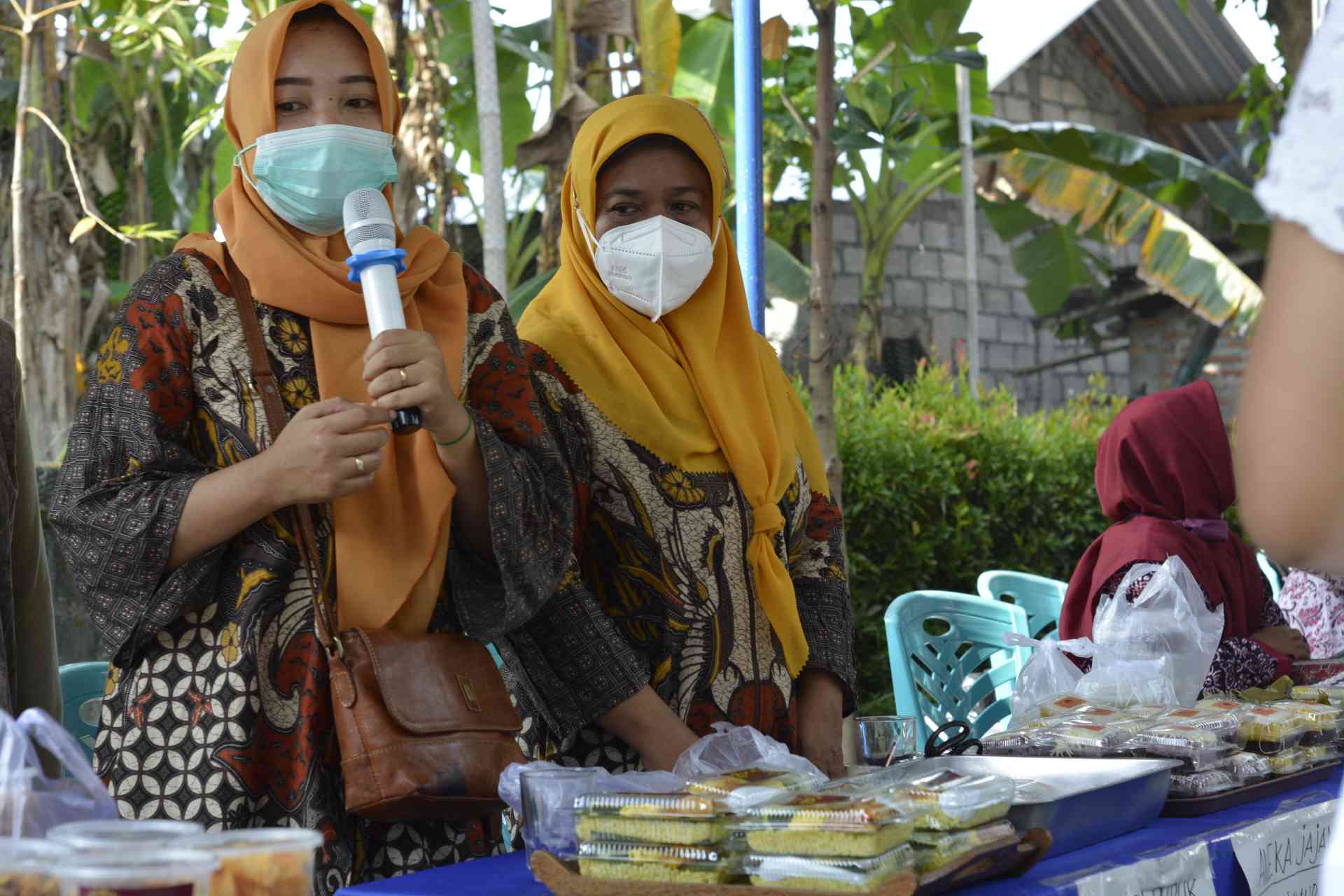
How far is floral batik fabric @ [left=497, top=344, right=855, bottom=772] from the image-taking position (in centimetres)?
202

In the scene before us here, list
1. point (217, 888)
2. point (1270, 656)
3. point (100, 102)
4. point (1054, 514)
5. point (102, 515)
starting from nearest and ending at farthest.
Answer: point (217, 888), point (102, 515), point (1270, 656), point (1054, 514), point (100, 102)

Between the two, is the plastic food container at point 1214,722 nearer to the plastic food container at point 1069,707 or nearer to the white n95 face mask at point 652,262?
the plastic food container at point 1069,707

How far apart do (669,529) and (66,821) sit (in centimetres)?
117


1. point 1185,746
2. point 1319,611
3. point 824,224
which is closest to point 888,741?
point 1185,746

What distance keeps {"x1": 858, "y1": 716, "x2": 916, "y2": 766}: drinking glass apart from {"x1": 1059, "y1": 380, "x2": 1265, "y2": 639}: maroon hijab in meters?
1.53

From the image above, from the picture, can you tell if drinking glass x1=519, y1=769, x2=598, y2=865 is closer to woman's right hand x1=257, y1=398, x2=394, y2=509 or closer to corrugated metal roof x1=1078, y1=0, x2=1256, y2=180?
woman's right hand x1=257, y1=398, x2=394, y2=509

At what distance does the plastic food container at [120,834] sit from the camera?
3.08 ft

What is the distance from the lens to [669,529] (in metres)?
2.13

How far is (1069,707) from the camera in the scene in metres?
2.18

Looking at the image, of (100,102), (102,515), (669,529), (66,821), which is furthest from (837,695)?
(100,102)

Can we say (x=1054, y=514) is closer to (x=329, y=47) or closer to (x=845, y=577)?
(x=845, y=577)

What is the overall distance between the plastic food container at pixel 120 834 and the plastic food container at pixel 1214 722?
4.78ft

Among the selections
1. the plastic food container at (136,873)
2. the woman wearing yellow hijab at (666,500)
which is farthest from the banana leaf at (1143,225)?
the plastic food container at (136,873)

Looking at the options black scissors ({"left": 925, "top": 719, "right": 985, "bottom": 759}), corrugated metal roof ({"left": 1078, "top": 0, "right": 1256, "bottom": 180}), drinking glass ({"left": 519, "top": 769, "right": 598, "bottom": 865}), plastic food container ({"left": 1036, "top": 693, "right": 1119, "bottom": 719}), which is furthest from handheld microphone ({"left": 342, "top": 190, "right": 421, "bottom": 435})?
corrugated metal roof ({"left": 1078, "top": 0, "right": 1256, "bottom": 180})
